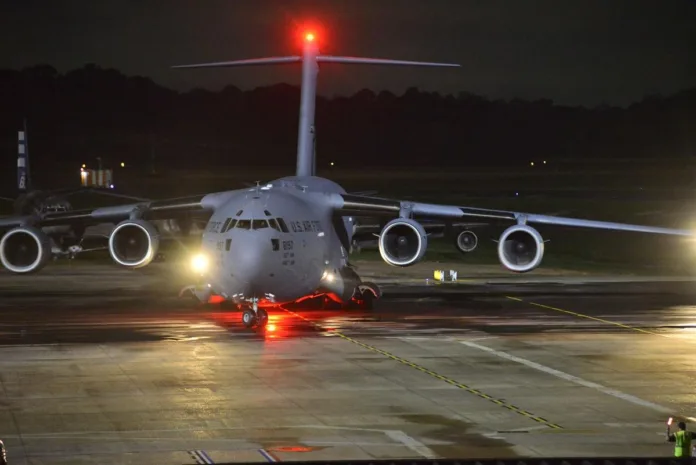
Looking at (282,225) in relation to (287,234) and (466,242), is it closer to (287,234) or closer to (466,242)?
(287,234)

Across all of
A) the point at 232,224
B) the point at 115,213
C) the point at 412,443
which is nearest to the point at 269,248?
the point at 232,224

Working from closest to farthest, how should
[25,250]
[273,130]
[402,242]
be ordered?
[402,242]
[25,250]
[273,130]

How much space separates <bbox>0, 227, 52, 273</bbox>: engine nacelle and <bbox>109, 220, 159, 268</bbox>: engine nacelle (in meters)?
1.86

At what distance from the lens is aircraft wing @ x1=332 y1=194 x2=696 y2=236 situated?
1246 inches

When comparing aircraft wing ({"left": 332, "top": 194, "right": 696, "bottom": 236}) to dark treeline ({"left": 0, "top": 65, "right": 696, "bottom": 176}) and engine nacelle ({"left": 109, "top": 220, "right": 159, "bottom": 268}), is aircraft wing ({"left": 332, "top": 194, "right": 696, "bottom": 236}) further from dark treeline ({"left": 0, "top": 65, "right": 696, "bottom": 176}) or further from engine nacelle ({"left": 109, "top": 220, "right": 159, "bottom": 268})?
dark treeline ({"left": 0, "top": 65, "right": 696, "bottom": 176})

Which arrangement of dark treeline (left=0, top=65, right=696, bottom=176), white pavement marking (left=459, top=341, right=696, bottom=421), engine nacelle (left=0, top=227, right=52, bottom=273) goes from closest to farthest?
1. white pavement marking (left=459, top=341, right=696, bottom=421)
2. engine nacelle (left=0, top=227, right=52, bottom=273)
3. dark treeline (left=0, top=65, right=696, bottom=176)

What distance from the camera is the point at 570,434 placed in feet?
54.0

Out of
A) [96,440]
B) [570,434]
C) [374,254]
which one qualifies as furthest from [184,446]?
[374,254]

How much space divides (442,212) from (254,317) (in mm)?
6609

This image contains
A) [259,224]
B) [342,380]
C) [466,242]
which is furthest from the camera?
[466,242]

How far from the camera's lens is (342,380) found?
68.6 feet

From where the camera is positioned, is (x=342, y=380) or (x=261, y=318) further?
(x=261, y=318)

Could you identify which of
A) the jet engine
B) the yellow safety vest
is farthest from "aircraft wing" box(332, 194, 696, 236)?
the yellow safety vest

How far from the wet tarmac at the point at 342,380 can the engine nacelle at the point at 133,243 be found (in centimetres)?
137
